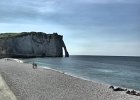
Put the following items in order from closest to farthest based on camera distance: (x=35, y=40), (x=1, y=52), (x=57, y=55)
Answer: (x=1, y=52) < (x=35, y=40) < (x=57, y=55)

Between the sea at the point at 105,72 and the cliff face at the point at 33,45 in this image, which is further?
the cliff face at the point at 33,45

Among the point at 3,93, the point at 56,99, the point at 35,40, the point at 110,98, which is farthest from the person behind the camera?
the point at 35,40

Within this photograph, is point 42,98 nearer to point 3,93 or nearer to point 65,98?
point 65,98

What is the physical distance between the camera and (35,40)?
153m

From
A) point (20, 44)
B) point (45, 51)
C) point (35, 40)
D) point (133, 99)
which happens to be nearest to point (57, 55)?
point (45, 51)

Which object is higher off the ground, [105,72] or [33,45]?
[33,45]

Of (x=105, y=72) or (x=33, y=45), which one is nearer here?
(x=105, y=72)

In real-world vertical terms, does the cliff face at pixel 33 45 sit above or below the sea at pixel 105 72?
above

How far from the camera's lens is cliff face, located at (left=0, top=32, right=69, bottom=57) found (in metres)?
137

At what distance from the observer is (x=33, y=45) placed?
151 meters

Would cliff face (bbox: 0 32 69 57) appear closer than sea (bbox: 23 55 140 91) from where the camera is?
No

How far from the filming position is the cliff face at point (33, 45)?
137375 mm

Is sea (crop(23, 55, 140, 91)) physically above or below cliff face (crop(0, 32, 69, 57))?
below

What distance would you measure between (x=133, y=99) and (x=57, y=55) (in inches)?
5810
